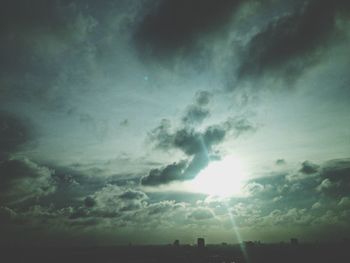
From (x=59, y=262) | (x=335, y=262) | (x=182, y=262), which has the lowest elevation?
(x=335, y=262)

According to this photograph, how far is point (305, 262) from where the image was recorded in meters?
145

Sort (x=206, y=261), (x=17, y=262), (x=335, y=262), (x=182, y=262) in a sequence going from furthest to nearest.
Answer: (x=17, y=262) < (x=206, y=261) < (x=182, y=262) < (x=335, y=262)

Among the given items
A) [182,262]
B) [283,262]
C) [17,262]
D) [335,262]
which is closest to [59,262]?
[17,262]

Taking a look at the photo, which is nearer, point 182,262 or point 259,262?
point 182,262

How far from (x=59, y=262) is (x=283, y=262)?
440 ft

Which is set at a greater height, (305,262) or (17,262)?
(17,262)

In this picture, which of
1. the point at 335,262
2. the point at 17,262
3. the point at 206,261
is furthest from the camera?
the point at 17,262

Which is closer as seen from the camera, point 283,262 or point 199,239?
point 283,262

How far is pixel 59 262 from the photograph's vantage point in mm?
187000

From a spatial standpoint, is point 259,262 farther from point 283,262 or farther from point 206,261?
point 206,261

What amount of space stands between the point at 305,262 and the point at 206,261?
1956 inches

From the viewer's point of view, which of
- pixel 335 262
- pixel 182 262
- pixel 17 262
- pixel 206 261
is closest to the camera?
pixel 335 262

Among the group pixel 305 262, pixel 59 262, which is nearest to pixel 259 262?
pixel 305 262

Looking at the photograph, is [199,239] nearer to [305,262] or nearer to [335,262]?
[305,262]
